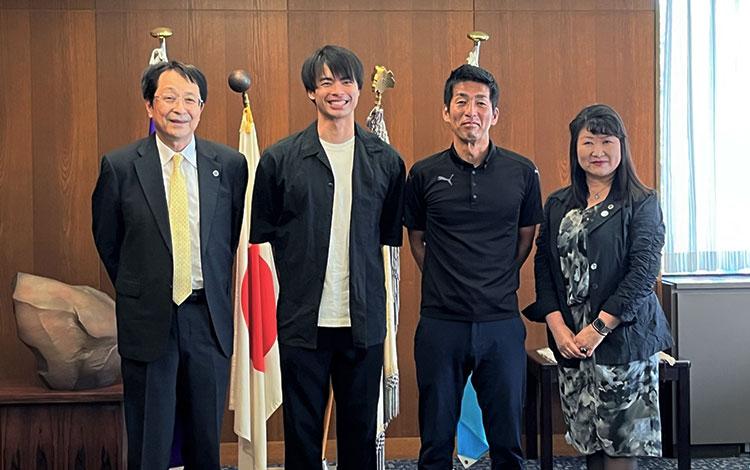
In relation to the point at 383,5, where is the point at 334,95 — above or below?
below

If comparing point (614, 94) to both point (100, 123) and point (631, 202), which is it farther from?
point (100, 123)

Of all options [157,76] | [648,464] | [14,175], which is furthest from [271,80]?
[648,464]

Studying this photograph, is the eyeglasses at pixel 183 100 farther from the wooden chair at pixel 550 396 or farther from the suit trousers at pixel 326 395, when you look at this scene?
the wooden chair at pixel 550 396

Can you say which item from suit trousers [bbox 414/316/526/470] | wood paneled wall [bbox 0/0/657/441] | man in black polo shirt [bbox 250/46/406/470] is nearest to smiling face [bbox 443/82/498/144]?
man in black polo shirt [bbox 250/46/406/470]

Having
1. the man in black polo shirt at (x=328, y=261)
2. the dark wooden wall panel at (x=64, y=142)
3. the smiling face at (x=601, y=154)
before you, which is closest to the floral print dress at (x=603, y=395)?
the smiling face at (x=601, y=154)

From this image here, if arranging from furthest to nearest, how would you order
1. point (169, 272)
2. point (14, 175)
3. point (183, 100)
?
point (14, 175) < point (183, 100) < point (169, 272)

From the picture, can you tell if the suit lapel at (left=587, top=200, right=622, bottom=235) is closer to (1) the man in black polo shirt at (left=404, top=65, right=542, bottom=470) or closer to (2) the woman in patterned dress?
(2) the woman in patterned dress

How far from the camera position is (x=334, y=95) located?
3.15m

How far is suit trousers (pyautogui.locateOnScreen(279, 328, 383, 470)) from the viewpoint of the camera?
10.2ft

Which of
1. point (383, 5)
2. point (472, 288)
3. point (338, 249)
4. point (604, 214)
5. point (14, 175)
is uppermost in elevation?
point (383, 5)

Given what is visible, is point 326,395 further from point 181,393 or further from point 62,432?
point 62,432

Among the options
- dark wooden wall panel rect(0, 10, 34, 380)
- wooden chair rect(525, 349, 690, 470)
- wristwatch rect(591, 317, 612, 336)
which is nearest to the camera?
wristwatch rect(591, 317, 612, 336)

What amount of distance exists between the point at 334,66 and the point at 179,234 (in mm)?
735

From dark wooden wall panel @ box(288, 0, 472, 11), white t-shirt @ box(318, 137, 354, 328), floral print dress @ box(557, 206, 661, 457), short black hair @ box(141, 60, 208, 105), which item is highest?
dark wooden wall panel @ box(288, 0, 472, 11)
